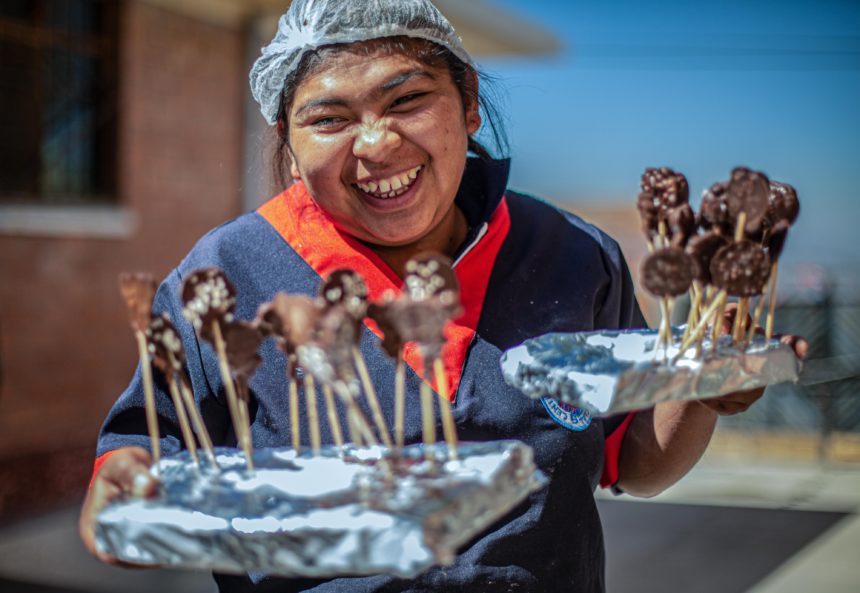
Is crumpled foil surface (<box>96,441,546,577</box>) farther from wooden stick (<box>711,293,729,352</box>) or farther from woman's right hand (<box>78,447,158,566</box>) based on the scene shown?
wooden stick (<box>711,293,729,352</box>)

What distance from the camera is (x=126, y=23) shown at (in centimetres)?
572

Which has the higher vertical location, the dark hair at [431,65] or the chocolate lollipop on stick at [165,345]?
the dark hair at [431,65]

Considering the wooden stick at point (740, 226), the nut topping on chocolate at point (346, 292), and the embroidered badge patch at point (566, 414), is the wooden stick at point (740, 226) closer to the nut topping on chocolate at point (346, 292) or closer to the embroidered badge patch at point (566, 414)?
the embroidered badge patch at point (566, 414)

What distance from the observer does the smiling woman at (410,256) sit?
4.40 feet

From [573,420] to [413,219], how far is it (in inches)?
15.8

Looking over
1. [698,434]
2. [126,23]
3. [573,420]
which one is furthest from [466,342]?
[126,23]

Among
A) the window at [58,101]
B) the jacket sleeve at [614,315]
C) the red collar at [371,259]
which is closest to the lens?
the red collar at [371,259]

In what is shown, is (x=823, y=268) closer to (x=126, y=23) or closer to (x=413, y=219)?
(x=126, y=23)

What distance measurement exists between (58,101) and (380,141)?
4.80m

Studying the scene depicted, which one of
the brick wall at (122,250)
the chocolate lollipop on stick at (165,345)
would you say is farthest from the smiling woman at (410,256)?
the brick wall at (122,250)

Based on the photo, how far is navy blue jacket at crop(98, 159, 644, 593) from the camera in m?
1.38

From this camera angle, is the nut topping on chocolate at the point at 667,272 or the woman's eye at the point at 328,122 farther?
the woman's eye at the point at 328,122

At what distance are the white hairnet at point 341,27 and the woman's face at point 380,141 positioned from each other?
4 centimetres

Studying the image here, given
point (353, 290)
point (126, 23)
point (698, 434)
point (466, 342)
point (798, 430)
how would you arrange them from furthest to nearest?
point (798, 430) → point (126, 23) → point (698, 434) → point (466, 342) → point (353, 290)
